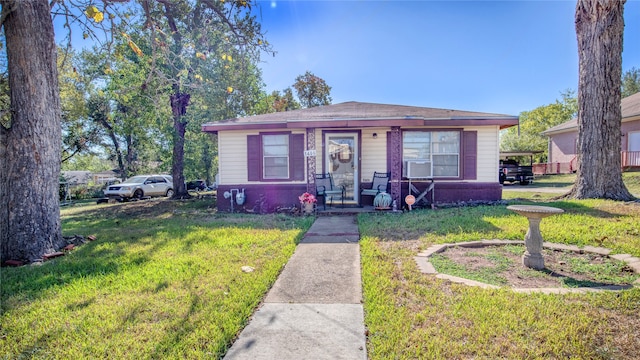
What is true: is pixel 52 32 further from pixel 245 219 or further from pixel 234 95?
pixel 234 95

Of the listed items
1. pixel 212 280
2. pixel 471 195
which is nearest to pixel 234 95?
pixel 471 195

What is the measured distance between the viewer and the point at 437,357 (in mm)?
2008

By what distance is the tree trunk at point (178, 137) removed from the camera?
506 inches

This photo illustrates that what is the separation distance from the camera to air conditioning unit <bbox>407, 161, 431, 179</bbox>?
327 inches

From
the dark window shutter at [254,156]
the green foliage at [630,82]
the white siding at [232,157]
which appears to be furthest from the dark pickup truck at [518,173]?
the green foliage at [630,82]

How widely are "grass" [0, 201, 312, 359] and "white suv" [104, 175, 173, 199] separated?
36.9 feet

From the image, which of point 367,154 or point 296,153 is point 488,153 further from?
point 296,153

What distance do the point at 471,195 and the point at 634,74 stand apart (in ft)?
148

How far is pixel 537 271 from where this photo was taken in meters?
3.54

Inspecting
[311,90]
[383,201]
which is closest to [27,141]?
[383,201]

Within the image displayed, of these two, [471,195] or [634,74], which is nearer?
[471,195]

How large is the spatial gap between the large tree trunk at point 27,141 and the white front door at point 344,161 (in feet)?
20.1

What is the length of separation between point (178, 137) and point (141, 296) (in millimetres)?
11017

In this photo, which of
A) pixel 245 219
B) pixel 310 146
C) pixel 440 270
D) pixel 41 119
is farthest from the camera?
pixel 310 146
